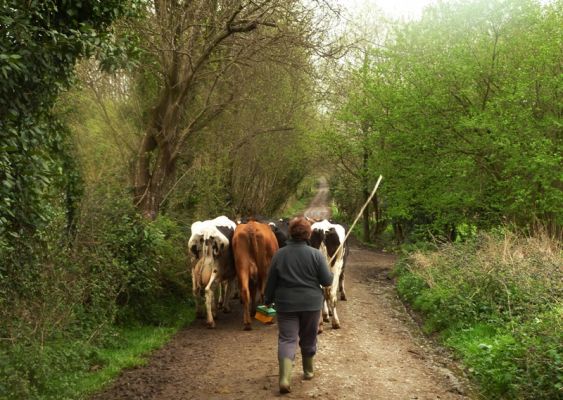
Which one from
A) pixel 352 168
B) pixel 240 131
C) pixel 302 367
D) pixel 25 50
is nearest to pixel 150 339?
pixel 302 367

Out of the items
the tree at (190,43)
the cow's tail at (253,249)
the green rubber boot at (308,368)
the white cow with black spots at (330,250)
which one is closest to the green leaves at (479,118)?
the white cow with black spots at (330,250)

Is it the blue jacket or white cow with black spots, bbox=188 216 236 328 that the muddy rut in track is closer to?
white cow with black spots, bbox=188 216 236 328

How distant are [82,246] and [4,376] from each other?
3.07 m

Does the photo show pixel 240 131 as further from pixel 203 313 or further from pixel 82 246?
pixel 82 246

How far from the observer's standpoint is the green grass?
6207 millimetres

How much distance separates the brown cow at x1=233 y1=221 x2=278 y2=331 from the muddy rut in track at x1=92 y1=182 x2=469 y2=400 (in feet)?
2.53

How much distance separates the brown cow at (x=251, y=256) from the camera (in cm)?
1040

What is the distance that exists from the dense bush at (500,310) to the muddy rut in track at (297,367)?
1.63 ft

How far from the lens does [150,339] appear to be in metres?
9.34

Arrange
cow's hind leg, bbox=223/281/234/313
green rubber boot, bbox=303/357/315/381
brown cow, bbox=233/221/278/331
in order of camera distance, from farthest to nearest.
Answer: cow's hind leg, bbox=223/281/234/313 < brown cow, bbox=233/221/278/331 < green rubber boot, bbox=303/357/315/381

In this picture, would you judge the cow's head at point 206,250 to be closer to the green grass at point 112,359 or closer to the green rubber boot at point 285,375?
the green grass at point 112,359

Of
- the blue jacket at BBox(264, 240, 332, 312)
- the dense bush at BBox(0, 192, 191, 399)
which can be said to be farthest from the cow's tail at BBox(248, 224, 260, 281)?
the blue jacket at BBox(264, 240, 332, 312)

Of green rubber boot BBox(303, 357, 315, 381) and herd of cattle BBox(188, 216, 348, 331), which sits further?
herd of cattle BBox(188, 216, 348, 331)

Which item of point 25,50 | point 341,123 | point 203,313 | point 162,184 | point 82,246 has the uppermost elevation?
point 341,123
